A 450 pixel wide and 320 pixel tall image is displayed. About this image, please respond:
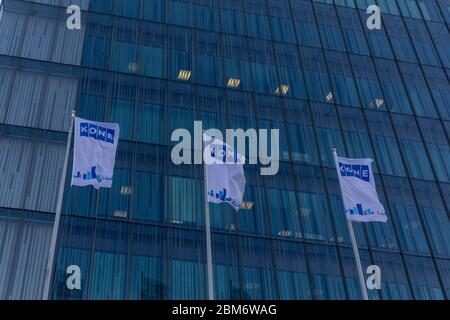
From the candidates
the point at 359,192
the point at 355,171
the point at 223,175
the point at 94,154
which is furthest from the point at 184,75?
the point at 359,192

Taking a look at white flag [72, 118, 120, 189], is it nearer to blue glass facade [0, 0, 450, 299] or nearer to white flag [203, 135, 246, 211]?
white flag [203, 135, 246, 211]

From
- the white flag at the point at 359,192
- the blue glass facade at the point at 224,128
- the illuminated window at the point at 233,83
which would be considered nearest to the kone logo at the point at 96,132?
the blue glass facade at the point at 224,128

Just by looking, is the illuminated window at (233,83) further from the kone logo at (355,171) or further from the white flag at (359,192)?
the kone logo at (355,171)

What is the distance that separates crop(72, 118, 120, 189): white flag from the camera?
2223 cm

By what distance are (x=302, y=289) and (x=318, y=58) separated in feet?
56.5

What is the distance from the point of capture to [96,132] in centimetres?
2314

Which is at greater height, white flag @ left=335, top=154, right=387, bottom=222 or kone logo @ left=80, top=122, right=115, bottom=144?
kone logo @ left=80, top=122, right=115, bottom=144

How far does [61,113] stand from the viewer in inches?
1283

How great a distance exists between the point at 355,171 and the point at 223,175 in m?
5.40

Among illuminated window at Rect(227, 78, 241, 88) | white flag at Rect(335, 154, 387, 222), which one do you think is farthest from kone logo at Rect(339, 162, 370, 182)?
illuminated window at Rect(227, 78, 241, 88)
